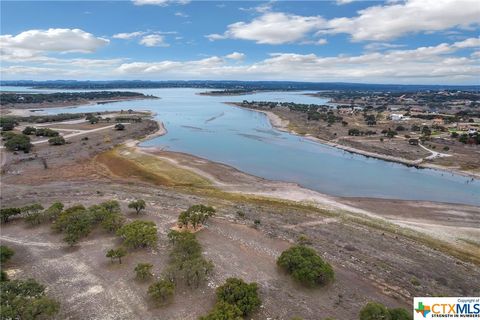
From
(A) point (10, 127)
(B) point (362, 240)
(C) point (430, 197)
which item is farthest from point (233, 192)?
(A) point (10, 127)

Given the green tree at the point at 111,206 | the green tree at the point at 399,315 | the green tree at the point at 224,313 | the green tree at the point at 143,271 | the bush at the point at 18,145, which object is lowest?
the green tree at the point at 143,271

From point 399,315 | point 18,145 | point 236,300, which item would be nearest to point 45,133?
point 18,145

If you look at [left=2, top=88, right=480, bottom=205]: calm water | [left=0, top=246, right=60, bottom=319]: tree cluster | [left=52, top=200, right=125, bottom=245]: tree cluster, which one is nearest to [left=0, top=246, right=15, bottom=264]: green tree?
[left=52, top=200, right=125, bottom=245]: tree cluster

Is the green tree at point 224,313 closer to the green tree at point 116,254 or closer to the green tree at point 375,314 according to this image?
the green tree at point 375,314

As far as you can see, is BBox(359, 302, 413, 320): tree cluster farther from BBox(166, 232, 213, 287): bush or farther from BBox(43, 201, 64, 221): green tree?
BBox(43, 201, 64, 221): green tree

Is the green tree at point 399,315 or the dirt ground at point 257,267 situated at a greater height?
the green tree at point 399,315

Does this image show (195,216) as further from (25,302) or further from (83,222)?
(25,302)

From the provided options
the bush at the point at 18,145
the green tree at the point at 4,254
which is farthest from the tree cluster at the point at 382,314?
the bush at the point at 18,145
